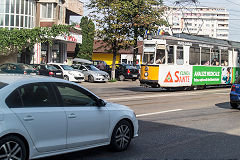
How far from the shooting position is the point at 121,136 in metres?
6.84

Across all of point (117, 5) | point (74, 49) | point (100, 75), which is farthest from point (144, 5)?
point (74, 49)

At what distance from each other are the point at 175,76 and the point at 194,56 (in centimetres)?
232

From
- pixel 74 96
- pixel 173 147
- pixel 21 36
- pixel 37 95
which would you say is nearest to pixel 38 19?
pixel 21 36

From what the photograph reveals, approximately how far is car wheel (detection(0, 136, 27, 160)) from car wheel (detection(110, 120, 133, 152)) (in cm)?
195

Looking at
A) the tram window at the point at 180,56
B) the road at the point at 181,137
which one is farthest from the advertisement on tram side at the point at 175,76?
the road at the point at 181,137

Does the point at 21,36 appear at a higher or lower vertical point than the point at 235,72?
higher

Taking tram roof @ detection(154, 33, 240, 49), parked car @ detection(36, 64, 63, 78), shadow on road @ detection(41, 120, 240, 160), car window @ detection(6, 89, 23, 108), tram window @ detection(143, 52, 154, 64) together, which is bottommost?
shadow on road @ detection(41, 120, 240, 160)

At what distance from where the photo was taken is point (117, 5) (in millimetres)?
31562

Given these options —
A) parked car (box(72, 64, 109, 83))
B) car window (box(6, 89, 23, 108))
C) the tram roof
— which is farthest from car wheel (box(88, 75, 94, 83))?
car window (box(6, 89, 23, 108))

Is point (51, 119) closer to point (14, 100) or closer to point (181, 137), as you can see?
point (14, 100)

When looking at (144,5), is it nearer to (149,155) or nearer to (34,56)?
(34,56)

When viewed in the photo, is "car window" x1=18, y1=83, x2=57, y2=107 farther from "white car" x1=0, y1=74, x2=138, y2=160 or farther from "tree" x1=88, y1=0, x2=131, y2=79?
"tree" x1=88, y1=0, x2=131, y2=79

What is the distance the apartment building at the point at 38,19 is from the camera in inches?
1388

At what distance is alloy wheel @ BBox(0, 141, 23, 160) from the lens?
4.93m
